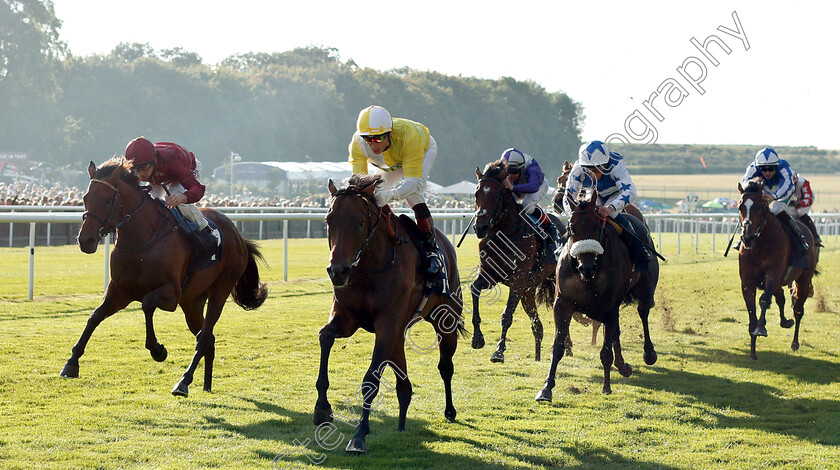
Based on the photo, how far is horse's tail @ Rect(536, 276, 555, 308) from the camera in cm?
841

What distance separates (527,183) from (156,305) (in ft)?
12.1

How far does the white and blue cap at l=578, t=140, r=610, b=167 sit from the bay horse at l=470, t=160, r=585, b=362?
1042 millimetres

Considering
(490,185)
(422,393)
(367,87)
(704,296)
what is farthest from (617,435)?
(367,87)

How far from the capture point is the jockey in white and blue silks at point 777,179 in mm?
9062

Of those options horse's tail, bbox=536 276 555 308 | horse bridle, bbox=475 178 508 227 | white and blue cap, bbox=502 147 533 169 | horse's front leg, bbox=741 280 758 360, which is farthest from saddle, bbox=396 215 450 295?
horse's front leg, bbox=741 280 758 360

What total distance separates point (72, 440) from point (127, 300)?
1330 millimetres

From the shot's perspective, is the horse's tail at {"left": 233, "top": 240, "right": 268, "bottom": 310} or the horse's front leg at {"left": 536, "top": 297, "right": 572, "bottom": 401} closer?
the horse's front leg at {"left": 536, "top": 297, "right": 572, "bottom": 401}

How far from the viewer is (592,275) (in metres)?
6.24

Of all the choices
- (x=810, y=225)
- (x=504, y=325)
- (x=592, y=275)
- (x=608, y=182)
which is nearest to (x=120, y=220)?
(x=592, y=275)

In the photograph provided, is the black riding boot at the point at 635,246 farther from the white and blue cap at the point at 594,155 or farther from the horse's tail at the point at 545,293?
the horse's tail at the point at 545,293

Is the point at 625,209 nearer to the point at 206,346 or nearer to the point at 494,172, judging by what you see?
the point at 494,172

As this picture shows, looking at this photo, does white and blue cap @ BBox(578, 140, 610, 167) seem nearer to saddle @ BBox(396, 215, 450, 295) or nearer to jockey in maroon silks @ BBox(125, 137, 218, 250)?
saddle @ BBox(396, 215, 450, 295)

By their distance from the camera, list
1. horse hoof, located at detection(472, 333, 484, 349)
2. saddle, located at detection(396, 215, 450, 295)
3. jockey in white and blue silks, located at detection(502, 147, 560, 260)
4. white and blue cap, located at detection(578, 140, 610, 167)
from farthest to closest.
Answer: jockey in white and blue silks, located at detection(502, 147, 560, 260) < horse hoof, located at detection(472, 333, 484, 349) < white and blue cap, located at detection(578, 140, 610, 167) < saddle, located at detection(396, 215, 450, 295)

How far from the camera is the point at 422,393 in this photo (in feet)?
21.2
